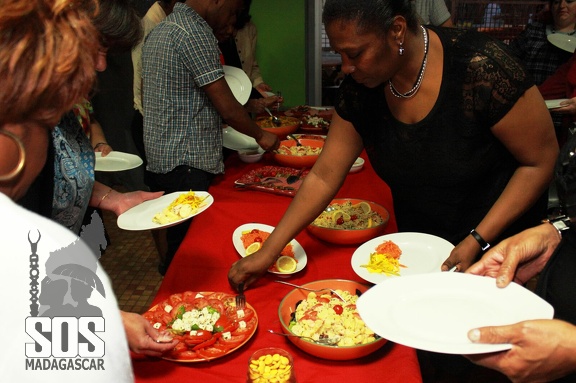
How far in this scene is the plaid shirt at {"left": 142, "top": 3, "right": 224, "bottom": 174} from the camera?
2080 mm

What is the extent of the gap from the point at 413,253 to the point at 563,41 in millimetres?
2637

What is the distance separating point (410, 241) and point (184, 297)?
71cm

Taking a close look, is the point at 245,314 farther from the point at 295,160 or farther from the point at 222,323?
the point at 295,160

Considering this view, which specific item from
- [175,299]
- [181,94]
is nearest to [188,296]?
[175,299]

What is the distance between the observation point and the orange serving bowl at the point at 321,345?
43.1 inches

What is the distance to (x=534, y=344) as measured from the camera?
0.87 meters

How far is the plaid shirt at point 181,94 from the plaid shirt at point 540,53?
2364 mm

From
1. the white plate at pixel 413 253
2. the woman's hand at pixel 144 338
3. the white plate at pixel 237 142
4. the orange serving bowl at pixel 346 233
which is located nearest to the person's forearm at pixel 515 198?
the white plate at pixel 413 253

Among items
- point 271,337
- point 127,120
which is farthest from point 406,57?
point 127,120

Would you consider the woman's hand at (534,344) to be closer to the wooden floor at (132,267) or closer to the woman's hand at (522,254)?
the woman's hand at (522,254)

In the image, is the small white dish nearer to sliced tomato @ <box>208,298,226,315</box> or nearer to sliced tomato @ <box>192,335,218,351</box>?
sliced tomato @ <box>208,298,226,315</box>

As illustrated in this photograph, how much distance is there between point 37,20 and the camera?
661 mm

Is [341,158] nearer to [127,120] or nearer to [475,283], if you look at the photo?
[475,283]

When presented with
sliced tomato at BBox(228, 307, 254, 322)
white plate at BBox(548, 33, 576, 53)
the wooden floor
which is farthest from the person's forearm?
white plate at BBox(548, 33, 576, 53)
